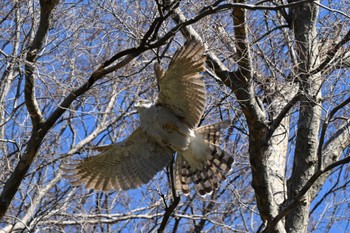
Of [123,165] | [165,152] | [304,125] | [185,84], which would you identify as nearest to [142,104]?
[185,84]

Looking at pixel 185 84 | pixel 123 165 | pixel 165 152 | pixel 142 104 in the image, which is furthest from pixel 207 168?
pixel 185 84

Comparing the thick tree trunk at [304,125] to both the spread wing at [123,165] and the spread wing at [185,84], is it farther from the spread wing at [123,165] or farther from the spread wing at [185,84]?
the spread wing at [123,165]

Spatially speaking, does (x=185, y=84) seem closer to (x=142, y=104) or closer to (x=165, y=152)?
(x=142, y=104)

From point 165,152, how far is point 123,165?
0.51 meters

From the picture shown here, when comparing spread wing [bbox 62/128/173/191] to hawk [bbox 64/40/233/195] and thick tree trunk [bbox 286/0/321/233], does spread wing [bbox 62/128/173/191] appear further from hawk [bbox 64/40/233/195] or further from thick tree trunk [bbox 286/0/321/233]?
thick tree trunk [bbox 286/0/321/233]

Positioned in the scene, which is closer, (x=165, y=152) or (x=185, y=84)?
(x=185, y=84)

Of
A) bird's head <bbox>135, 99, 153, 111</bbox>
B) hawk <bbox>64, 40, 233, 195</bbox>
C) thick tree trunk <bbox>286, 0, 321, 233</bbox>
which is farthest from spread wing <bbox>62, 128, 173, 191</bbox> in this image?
thick tree trunk <bbox>286, 0, 321, 233</bbox>

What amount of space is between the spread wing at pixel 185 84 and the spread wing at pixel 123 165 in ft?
1.98

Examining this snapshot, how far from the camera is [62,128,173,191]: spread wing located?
7.32m

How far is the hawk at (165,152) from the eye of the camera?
690 cm

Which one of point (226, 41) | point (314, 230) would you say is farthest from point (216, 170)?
point (226, 41)

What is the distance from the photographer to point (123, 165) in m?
7.56

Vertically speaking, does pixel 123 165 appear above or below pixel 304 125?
below

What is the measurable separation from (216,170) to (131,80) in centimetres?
142
